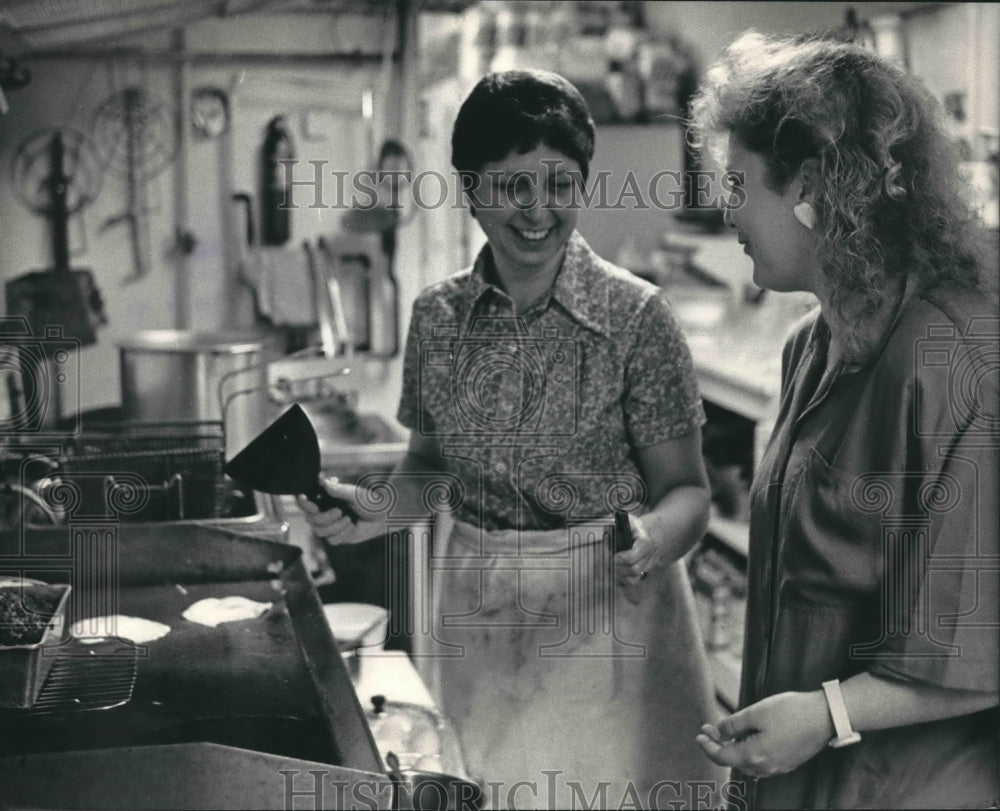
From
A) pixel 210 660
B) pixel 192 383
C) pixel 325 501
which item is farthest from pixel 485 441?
pixel 192 383

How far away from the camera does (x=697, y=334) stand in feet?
13.7

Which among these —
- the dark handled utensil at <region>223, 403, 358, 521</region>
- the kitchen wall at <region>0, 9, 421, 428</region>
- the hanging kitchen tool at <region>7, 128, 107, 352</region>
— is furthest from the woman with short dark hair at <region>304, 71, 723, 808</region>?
the kitchen wall at <region>0, 9, 421, 428</region>

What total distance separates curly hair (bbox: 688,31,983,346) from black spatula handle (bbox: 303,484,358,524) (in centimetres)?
76

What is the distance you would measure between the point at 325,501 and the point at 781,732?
0.76 metres

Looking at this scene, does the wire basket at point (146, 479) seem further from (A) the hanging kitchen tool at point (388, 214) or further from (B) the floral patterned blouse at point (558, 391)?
(A) the hanging kitchen tool at point (388, 214)

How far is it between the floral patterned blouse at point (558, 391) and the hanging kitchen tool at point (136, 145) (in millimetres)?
1927

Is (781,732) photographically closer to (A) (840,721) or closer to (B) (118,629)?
(A) (840,721)

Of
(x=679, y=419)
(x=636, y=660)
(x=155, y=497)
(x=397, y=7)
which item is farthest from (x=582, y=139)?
(x=397, y=7)

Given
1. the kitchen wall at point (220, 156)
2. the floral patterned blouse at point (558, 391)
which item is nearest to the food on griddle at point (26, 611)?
the floral patterned blouse at point (558, 391)

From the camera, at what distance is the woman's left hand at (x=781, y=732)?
51.3 inches

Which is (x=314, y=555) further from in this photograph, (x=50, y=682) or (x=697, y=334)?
(x=697, y=334)

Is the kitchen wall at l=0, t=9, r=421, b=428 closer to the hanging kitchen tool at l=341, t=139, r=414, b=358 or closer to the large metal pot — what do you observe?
the hanging kitchen tool at l=341, t=139, r=414, b=358

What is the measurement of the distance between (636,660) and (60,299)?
185cm

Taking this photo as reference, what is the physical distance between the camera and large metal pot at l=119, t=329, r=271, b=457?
274cm
